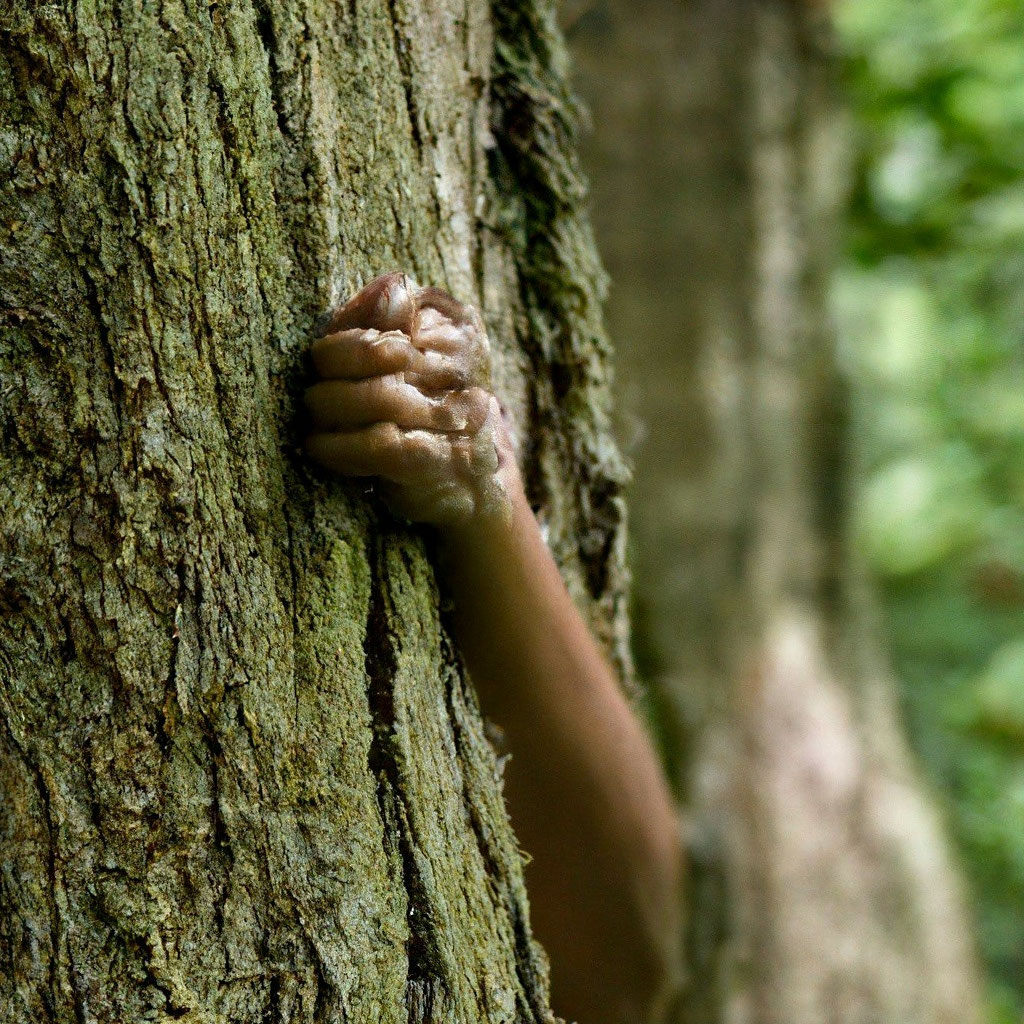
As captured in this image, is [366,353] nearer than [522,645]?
Yes

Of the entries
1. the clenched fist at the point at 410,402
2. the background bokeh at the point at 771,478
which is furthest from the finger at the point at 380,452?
the background bokeh at the point at 771,478

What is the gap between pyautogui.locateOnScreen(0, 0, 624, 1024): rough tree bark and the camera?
1.12 m

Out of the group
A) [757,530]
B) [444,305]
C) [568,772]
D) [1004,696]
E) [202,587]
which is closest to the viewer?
[202,587]

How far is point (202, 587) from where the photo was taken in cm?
115

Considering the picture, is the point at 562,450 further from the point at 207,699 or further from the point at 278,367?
the point at 207,699

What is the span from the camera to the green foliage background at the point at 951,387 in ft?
17.9

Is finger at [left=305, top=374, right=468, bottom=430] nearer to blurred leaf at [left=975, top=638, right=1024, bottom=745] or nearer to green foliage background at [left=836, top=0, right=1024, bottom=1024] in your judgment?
green foliage background at [left=836, top=0, right=1024, bottom=1024]

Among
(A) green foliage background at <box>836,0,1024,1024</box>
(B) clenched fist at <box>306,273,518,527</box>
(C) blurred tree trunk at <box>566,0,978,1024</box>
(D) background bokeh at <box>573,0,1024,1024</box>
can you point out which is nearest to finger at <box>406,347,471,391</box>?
(B) clenched fist at <box>306,273,518,527</box>

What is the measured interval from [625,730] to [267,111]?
3.22 feet

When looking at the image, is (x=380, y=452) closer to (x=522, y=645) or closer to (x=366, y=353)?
(x=366, y=353)

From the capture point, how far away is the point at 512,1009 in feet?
4.26

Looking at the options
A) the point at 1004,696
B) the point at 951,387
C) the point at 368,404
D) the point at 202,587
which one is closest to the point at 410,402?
the point at 368,404

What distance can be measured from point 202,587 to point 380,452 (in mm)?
228

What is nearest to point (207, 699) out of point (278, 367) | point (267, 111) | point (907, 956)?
point (278, 367)
